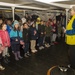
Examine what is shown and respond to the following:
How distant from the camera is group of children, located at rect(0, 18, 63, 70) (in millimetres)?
4699

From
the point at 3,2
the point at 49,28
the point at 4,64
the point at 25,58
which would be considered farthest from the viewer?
the point at 49,28

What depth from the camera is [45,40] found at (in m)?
7.63

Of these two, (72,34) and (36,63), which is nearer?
(72,34)

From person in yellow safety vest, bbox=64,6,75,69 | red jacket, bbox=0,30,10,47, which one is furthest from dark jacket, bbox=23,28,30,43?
person in yellow safety vest, bbox=64,6,75,69

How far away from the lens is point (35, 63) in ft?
16.0

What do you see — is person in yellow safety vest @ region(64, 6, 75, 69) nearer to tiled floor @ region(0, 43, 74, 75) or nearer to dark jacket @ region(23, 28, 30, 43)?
tiled floor @ region(0, 43, 74, 75)

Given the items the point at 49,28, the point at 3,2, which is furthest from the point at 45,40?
the point at 3,2

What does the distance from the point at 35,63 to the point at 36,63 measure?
1.3 inches

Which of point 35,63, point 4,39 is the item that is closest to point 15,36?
point 4,39

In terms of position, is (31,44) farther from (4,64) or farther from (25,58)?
(4,64)

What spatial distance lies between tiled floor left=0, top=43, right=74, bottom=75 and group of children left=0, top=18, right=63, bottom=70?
0.27 m

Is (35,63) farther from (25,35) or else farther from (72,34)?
(72,34)

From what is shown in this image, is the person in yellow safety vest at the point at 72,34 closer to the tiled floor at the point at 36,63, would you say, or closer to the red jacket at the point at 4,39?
the tiled floor at the point at 36,63

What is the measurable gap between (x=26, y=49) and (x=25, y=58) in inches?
17.7
